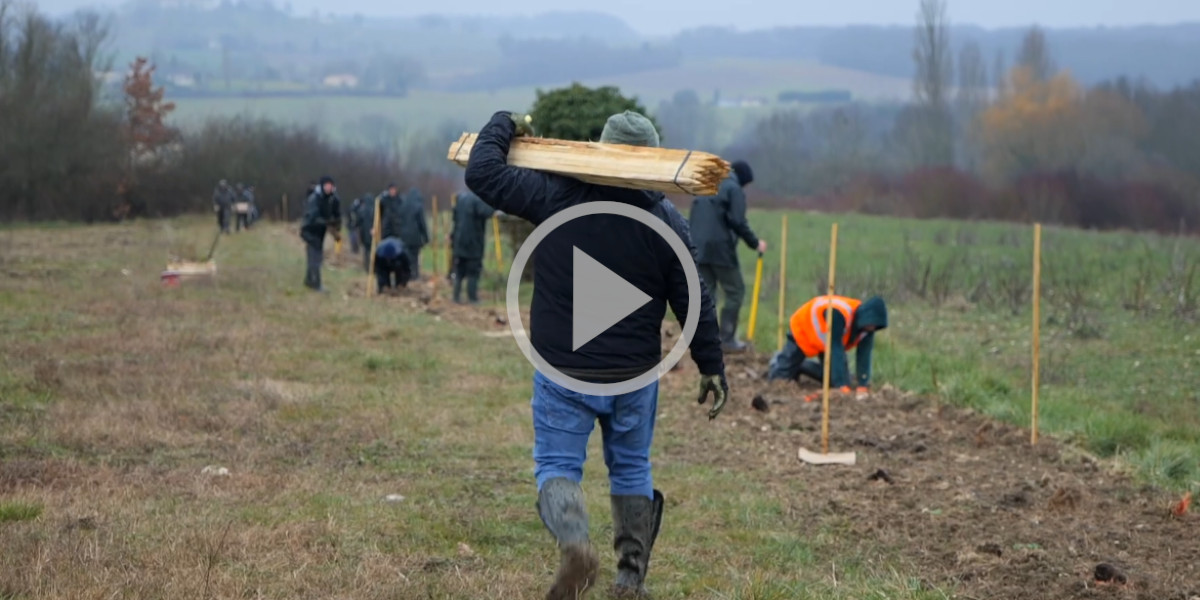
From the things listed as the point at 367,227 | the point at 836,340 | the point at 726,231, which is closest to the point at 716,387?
the point at 836,340

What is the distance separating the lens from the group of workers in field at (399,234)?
691 inches

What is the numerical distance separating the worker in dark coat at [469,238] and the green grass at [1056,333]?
11.9ft

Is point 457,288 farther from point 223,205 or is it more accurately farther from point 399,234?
point 223,205

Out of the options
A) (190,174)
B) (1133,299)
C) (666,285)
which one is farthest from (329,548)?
(190,174)

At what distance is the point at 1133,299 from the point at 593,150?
15.2m

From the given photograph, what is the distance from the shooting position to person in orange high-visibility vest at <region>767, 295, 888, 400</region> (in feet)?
34.2

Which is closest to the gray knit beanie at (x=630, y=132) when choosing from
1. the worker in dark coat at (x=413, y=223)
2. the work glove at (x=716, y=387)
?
the work glove at (x=716, y=387)

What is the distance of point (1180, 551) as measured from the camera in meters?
6.34

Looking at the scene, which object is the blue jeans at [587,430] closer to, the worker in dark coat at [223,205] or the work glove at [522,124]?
the work glove at [522,124]

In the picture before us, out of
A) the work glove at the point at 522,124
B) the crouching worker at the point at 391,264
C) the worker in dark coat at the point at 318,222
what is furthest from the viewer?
the crouching worker at the point at 391,264

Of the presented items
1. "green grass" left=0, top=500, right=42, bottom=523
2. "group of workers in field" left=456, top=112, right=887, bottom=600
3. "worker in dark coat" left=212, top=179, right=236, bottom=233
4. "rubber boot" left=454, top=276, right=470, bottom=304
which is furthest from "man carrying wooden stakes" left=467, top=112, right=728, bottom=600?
"worker in dark coat" left=212, top=179, right=236, bottom=233

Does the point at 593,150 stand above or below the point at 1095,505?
above

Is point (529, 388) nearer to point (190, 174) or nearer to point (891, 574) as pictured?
point (891, 574)

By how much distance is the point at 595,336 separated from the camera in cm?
493
